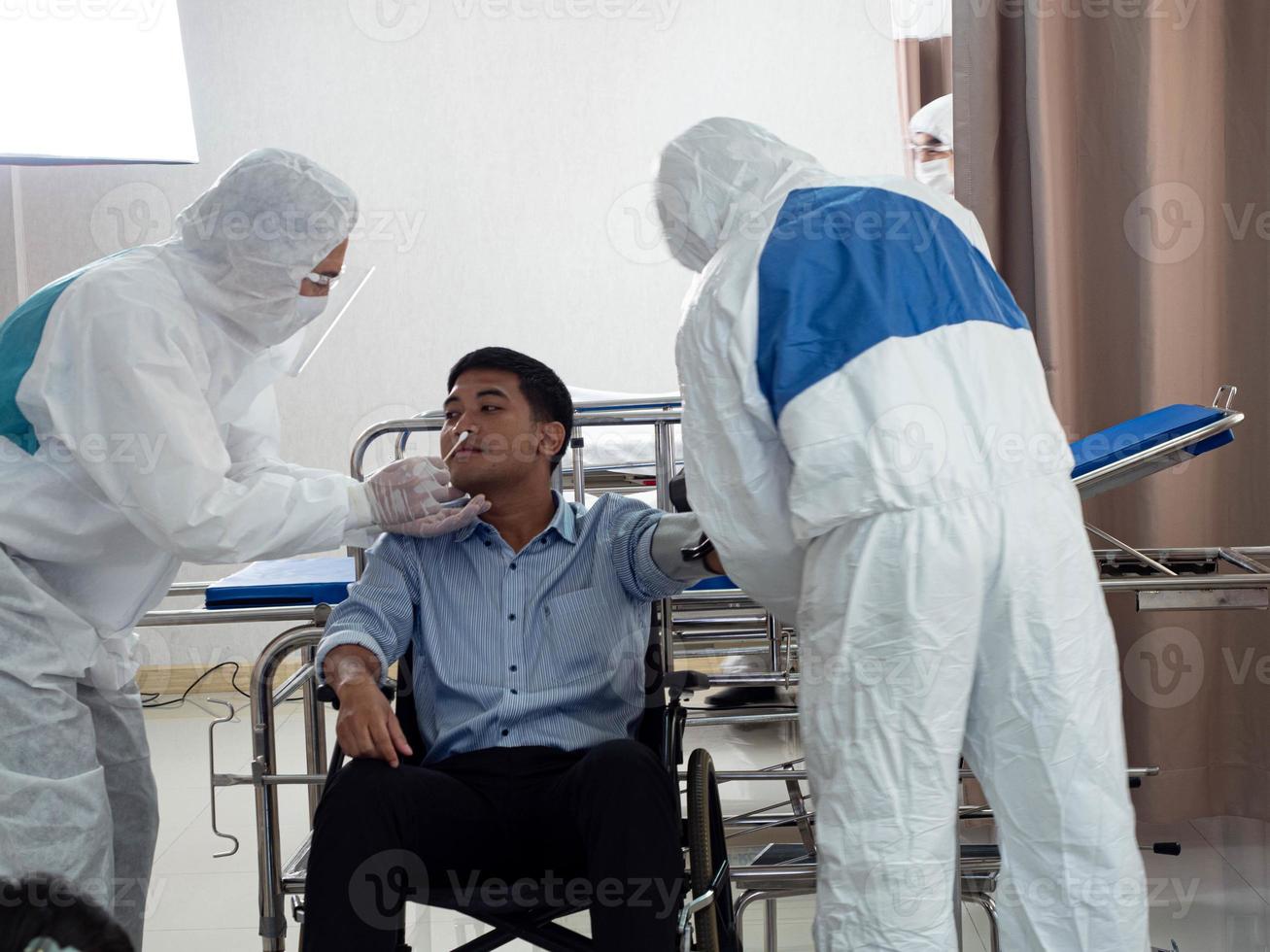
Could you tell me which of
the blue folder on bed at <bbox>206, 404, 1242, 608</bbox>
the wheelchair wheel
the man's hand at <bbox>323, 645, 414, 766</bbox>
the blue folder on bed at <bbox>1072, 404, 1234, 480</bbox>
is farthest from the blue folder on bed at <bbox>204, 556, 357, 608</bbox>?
the blue folder on bed at <bbox>1072, 404, 1234, 480</bbox>

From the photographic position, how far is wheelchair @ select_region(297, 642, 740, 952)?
1.60 metres

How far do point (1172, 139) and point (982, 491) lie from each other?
1.56 meters

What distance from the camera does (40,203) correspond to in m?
4.25

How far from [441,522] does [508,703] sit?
0.95 feet

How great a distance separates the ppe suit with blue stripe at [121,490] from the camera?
1626mm

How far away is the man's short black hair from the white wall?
2378mm

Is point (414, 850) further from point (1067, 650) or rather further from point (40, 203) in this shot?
point (40, 203)

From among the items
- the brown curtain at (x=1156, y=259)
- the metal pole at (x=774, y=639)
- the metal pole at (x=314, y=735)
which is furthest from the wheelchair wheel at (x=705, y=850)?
the brown curtain at (x=1156, y=259)

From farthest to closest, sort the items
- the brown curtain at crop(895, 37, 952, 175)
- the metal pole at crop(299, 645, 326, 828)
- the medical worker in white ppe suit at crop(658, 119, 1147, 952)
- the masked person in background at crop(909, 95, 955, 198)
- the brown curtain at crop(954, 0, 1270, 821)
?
the brown curtain at crop(895, 37, 952, 175) → the masked person in background at crop(909, 95, 955, 198) → the brown curtain at crop(954, 0, 1270, 821) → the metal pole at crop(299, 645, 326, 828) → the medical worker in white ppe suit at crop(658, 119, 1147, 952)

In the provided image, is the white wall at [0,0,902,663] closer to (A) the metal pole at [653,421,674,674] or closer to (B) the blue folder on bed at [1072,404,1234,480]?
(A) the metal pole at [653,421,674,674]

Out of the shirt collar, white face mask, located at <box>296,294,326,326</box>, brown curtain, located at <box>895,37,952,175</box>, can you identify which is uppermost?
brown curtain, located at <box>895,37,952,175</box>

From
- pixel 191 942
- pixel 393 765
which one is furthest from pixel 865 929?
pixel 191 942

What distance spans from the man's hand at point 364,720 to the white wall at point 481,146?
8.93 feet

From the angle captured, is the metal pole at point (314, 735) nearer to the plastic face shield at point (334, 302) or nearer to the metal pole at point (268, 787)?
the metal pole at point (268, 787)
